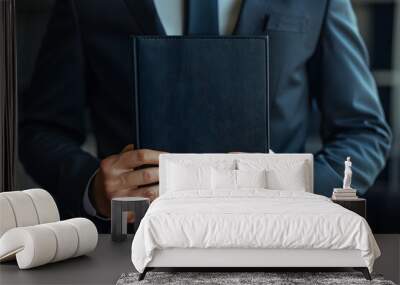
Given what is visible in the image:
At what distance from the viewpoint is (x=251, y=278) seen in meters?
4.68

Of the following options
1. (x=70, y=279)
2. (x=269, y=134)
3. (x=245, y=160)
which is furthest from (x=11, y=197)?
(x=269, y=134)

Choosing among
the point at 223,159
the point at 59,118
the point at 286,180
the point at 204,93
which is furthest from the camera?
the point at 59,118

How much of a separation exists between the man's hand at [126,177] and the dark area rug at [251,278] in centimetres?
196

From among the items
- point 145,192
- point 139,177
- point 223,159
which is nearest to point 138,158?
point 139,177

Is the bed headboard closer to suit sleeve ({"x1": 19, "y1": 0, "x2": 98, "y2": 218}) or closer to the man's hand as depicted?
the man's hand

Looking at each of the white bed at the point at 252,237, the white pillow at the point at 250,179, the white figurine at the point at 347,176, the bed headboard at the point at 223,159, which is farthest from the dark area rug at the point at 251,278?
the bed headboard at the point at 223,159

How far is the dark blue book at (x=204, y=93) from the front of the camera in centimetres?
671

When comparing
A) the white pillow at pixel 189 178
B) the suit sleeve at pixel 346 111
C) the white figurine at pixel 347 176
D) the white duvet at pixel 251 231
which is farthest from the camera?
the suit sleeve at pixel 346 111

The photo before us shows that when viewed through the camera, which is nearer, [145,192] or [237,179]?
[237,179]

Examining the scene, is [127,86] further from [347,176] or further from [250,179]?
[347,176]

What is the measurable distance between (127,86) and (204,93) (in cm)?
77

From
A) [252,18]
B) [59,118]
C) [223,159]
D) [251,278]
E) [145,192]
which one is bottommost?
[251,278]

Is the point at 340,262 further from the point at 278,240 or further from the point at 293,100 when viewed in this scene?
the point at 293,100

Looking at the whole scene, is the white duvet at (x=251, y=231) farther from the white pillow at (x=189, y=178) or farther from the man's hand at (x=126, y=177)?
the man's hand at (x=126, y=177)
